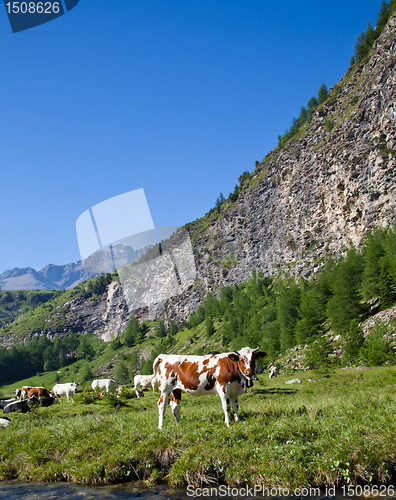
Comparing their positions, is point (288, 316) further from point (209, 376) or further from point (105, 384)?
point (209, 376)

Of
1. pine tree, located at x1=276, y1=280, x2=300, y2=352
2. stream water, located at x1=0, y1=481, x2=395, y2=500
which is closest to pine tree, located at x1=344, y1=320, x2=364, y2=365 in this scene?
pine tree, located at x1=276, y1=280, x2=300, y2=352

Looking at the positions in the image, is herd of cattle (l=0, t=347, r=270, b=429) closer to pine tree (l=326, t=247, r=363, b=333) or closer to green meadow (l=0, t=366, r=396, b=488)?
green meadow (l=0, t=366, r=396, b=488)

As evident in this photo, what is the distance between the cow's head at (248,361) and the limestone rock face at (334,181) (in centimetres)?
9561

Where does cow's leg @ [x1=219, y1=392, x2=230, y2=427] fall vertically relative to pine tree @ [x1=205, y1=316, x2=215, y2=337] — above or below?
above

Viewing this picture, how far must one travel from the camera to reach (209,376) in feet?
44.1

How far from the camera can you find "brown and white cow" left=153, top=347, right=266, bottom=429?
13070 millimetres

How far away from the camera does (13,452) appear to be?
1270cm

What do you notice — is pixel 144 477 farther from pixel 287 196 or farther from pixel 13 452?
pixel 287 196

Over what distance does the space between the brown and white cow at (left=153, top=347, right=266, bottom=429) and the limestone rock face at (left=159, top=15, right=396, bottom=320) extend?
95.9 m

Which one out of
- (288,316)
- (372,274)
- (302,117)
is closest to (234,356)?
(372,274)

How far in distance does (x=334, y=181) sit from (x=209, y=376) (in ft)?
403

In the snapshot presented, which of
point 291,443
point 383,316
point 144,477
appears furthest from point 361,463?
point 383,316

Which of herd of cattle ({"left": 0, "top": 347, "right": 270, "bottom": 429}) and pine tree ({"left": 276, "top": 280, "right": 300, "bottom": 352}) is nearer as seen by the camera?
herd of cattle ({"left": 0, "top": 347, "right": 270, "bottom": 429})

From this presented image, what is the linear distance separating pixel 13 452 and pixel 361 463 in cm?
1311
